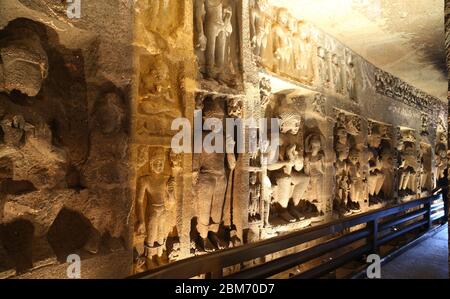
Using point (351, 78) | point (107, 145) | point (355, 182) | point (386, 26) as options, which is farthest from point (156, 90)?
point (355, 182)

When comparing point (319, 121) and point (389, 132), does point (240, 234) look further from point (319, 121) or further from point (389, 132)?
point (389, 132)

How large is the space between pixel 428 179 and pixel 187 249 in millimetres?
8962

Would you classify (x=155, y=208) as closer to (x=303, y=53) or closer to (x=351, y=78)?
(x=303, y=53)

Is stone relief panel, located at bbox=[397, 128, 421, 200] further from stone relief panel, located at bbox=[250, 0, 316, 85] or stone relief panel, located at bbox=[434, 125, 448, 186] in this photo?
stone relief panel, located at bbox=[250, 0, 316, 85]

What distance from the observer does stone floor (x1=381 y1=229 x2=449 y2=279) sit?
3.22m

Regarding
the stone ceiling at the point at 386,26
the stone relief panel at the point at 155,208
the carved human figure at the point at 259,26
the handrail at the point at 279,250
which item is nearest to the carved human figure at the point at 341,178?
the handrail at the point at 279,250

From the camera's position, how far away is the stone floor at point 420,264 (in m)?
3.22

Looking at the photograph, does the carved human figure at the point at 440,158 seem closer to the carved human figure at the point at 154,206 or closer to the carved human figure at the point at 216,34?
the carved human figure at the point at 216,34

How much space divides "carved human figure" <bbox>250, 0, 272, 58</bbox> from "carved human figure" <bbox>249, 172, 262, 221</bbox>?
1624 mm

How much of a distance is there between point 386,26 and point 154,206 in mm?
4315

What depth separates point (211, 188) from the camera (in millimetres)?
3355

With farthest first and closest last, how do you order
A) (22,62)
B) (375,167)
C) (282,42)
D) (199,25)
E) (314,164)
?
(375,167) < (314,164) < (282,42) < (199,25) < (22,62)

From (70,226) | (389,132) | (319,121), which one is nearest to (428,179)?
(389,132)

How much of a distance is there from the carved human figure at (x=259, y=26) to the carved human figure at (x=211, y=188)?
3.57 feet
